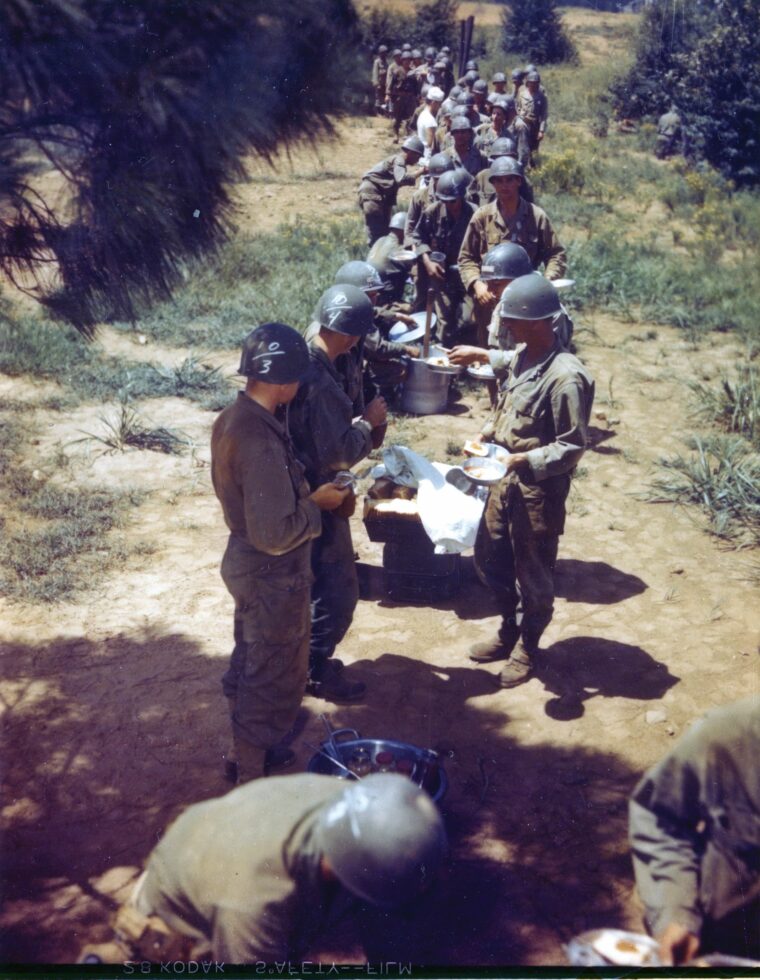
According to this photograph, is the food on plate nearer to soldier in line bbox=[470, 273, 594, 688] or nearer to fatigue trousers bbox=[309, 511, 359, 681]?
soldier in line bbox=[470, 273, 594, 688]

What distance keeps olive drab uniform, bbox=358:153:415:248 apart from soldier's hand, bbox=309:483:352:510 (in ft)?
28.0

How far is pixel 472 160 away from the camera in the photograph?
41.5 ft

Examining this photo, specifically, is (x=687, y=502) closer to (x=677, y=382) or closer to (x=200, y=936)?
(x=677, y=382)

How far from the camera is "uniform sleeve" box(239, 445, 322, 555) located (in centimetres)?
363

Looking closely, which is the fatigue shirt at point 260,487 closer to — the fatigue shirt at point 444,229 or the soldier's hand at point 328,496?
the soldier's hand at point 328,496

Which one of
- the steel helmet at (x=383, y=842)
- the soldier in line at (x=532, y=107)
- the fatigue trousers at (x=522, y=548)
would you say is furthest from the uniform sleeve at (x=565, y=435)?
the soldier in line at (x=532, y=107)

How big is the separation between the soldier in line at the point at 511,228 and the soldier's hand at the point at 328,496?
403 centimetres

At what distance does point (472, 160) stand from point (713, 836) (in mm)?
11527

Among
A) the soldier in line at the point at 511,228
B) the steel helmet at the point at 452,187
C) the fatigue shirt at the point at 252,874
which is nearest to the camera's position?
the fatigue shirt at the point at 252,874

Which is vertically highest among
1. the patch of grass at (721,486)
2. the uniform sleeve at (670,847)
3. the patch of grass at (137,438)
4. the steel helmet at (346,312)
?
the steel helmet at (346,312)

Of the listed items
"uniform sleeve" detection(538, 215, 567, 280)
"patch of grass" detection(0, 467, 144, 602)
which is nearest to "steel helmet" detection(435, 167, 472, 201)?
"uniform sleeve" detection(538, 215, 567, 280)

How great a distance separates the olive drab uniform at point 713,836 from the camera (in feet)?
→ 8.66

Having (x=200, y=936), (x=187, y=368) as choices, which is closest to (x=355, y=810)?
(x=200, y=936)

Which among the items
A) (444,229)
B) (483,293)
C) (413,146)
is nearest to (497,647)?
(483,293)
